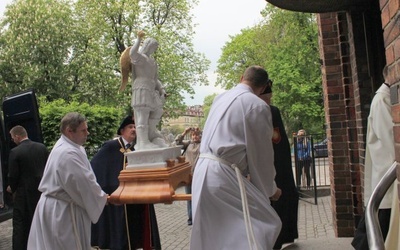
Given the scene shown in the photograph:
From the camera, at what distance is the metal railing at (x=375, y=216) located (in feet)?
6.79

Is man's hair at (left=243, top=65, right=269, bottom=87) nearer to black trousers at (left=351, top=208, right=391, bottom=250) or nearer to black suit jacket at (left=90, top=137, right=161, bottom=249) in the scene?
black trousers at (left=351, top=208, right=391, bottom=250)

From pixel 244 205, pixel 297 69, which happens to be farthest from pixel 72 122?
pixel 297 69

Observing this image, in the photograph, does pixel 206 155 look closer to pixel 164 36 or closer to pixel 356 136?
pixel 356 136

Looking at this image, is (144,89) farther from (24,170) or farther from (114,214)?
(24,170)

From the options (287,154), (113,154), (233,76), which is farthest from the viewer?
(233,76)

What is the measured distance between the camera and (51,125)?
52.2ft

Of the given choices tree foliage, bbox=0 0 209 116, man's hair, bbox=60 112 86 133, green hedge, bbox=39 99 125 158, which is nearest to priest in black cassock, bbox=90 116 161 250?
man's hair, bbox=60 112 86 133

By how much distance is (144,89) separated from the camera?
4742 millimetres

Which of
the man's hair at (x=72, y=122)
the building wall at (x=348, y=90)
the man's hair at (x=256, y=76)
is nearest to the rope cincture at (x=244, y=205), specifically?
the man's hair at (x=256, y=76)

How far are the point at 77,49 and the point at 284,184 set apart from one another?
24850 mm

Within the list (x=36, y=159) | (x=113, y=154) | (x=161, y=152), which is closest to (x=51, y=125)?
(x=36, y=159)

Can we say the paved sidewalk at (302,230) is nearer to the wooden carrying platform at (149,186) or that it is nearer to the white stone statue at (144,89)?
the wooden carrying platform at (149,186)

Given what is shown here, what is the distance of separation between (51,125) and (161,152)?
1238 centimetres

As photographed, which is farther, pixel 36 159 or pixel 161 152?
pixel 36 159
